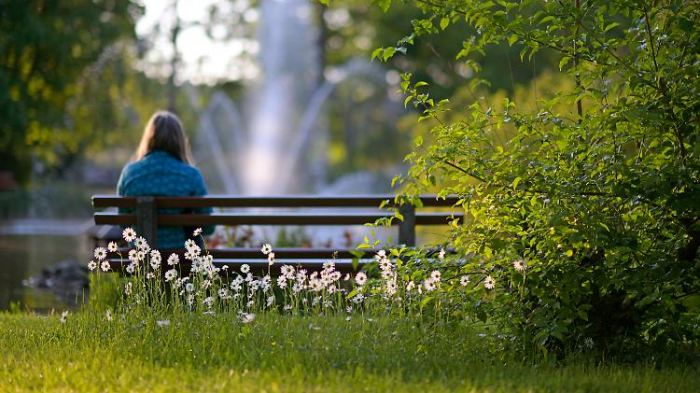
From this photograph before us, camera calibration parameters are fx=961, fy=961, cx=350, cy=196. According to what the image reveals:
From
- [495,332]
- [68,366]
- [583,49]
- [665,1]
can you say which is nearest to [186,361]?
[68,366]

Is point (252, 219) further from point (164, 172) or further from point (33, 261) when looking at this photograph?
point (33, 261)

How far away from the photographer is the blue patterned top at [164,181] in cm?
845

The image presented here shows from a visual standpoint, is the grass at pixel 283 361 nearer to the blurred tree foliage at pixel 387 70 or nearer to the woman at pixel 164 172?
the woman at pixel 164 172

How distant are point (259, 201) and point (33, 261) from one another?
7.98 metres

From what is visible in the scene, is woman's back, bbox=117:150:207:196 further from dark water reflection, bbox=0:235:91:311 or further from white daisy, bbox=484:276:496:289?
white daisy, bbox=484:276:496:289

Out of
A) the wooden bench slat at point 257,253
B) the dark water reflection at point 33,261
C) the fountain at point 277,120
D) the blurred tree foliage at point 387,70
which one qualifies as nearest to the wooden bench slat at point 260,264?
the wooden bench slat at point 257,253

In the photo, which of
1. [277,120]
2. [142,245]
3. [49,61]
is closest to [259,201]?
[142,245]

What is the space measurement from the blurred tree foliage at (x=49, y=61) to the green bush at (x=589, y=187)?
19.1 meters

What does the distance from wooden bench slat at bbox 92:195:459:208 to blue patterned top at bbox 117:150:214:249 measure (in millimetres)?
244

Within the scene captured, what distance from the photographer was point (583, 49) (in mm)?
5832

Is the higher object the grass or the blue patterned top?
the blue patterned top

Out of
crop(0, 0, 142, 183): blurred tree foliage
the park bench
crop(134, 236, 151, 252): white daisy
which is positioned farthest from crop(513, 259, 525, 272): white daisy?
crop(0, 0, 142, 183): blurred tree foliage

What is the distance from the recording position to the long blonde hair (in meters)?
8.46

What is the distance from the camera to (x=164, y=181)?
27.8 ft
